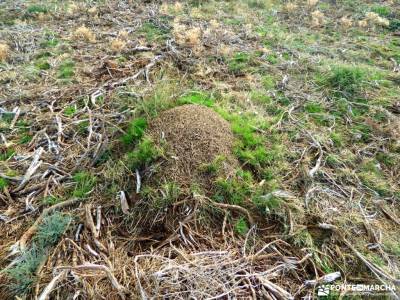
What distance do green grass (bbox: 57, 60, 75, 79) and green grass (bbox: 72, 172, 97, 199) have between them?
225 cm

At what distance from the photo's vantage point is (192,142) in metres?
2.70

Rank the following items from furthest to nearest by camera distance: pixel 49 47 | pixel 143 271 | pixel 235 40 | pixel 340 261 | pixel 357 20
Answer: pixel 357 20 → pixel 235 40 → pixel 49 47 → pixel 340 261 → pixel 143 271

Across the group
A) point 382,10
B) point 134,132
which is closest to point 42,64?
point 134,132

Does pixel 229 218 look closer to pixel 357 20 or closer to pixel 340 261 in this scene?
pixel 340 261

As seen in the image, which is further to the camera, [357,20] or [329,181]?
[357,20]

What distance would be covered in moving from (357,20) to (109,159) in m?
6.87

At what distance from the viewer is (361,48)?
574 cm

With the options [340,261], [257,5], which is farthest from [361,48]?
[340,261]

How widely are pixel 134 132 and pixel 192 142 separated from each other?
0.61 meters

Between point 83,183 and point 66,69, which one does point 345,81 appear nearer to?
point 83,183

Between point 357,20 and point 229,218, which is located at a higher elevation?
point 357,20

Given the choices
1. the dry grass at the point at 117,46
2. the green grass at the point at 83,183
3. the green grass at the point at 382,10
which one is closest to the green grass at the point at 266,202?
the green grass at the point at 83,183

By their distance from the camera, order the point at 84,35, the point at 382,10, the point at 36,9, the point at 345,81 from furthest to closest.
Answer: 1. the point at 382,10
2. the point at 36,9
3. the point at 84,35
4. the point at 345,81

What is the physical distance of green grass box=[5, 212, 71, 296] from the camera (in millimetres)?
1922
